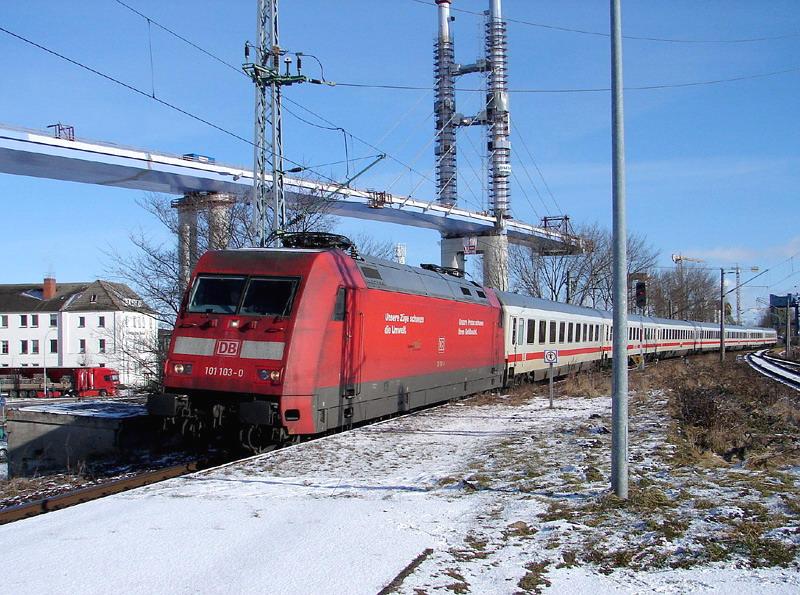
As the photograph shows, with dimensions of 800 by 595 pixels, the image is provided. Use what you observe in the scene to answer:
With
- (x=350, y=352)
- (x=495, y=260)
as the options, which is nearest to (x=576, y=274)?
(x=495, y=260)

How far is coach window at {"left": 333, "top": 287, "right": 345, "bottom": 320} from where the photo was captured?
11666mm

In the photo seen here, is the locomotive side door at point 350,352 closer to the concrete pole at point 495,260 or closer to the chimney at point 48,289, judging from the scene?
the concrete pole at point 495,260

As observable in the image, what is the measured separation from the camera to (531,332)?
2416 centimetres

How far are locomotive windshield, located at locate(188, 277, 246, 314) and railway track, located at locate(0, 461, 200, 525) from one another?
2.39 metres

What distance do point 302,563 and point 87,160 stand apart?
35241 mm

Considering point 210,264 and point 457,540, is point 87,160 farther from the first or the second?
point 457,540

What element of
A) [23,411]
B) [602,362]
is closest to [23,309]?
[602,362]

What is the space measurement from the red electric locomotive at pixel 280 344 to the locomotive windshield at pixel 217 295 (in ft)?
0.06

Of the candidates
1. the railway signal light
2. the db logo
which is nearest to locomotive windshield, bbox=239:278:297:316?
the db logo

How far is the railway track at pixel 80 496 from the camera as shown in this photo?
8.15 meters

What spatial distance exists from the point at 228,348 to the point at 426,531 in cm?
573

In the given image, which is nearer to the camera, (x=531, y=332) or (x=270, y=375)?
(x=270, y=375)

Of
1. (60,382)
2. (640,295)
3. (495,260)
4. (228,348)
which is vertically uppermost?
(495,260)

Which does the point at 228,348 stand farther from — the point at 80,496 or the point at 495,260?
the point at 495,260
